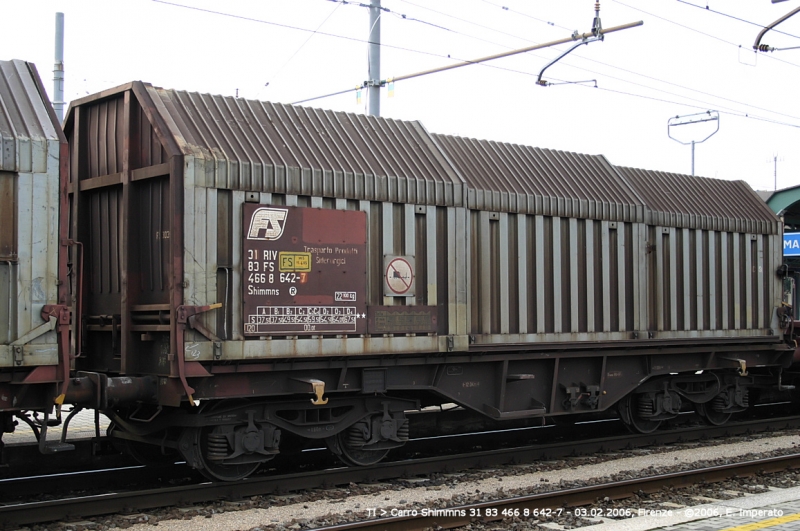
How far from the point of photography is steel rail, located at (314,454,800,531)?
293 inches

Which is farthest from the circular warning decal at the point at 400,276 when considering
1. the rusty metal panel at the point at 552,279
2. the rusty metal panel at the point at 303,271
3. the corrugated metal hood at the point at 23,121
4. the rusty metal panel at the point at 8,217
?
the rusty metal panel at the point at 8,217

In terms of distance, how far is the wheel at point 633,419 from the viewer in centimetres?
1325

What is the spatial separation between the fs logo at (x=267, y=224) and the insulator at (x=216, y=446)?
7.12 feet

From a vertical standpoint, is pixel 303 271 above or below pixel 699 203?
below

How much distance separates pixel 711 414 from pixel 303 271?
8698mm

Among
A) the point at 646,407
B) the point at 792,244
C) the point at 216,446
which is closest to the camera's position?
the point at 216,446

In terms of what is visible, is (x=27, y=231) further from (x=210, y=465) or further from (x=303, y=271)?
(x=210, y=465)

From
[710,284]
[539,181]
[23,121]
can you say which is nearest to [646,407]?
[710,284]

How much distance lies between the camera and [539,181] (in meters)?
12.1

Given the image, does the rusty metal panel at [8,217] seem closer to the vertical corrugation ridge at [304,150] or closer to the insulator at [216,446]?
the vertical corrugation ridge at [304,150]

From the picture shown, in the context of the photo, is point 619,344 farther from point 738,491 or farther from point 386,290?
point 386,290

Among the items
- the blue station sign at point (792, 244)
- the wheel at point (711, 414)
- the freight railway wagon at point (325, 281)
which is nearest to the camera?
the freight railway wagon at point (325, 281)

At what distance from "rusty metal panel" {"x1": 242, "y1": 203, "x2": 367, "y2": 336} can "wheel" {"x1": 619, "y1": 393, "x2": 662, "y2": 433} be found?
218 inches

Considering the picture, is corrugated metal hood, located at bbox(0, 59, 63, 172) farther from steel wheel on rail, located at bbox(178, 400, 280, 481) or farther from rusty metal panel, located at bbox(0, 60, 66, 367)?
steel wheel on rail, located at bbox(178, 400, 280, 481)
